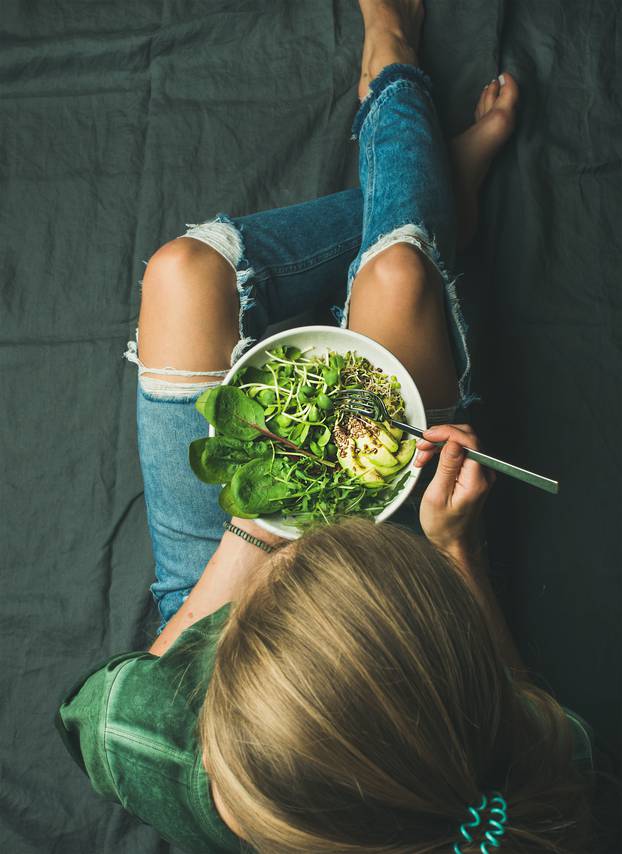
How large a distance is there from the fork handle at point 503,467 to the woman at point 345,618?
0.05 feet

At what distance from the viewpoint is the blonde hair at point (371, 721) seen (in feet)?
1.37

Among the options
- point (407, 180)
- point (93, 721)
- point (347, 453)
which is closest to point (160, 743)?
point (93, 721)

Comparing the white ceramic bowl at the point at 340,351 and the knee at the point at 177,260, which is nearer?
the white ceramic bowl at the point at 340,351

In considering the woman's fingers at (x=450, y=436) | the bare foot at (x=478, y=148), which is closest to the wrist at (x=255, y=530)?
the woman's fingers at (x=450, y=436)

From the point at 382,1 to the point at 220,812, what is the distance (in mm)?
1084

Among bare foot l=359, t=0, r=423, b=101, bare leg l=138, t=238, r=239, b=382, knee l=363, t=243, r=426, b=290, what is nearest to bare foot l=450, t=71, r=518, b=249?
bare foot l=359, t=0, r=423, b=101

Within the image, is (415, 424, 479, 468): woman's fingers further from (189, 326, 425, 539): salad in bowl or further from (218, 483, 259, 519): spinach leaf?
(218, 483, 259, 519): spinach leaf

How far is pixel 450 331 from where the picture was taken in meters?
0.80

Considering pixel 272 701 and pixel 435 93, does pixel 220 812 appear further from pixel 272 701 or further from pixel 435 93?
pixel 435 93

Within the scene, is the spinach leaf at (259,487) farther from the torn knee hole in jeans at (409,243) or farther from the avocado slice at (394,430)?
the torn knee hole in jeans at (409,243)

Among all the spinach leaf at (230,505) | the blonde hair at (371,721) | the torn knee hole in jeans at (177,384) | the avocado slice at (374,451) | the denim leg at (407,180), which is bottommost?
the blonde hair at (371,721)

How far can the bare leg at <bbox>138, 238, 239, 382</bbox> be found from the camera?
0.77 metres

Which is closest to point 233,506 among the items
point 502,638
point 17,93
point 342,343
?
point 342,343

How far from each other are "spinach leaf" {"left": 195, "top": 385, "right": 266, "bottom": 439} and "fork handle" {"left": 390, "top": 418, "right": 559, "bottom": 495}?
13 cm
